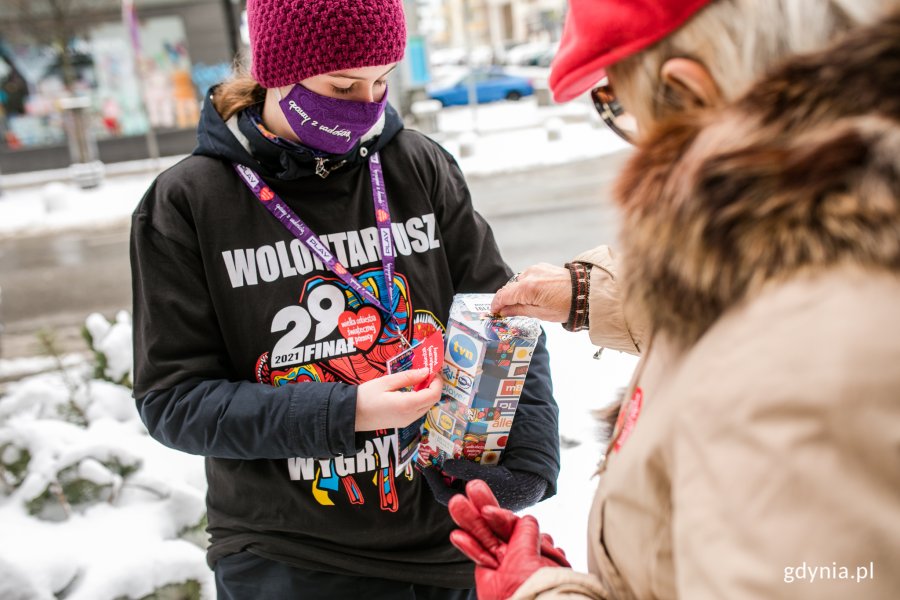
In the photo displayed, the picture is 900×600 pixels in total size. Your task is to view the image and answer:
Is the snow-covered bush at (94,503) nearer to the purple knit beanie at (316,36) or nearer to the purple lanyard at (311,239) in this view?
the purple lanyard at (311,239)

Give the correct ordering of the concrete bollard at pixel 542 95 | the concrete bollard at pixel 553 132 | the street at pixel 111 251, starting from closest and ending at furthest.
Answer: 1. the street at pixel 111 251
2. the concrete bollard at pixel 553 132
3. the concrete bollard at pixel 542 95

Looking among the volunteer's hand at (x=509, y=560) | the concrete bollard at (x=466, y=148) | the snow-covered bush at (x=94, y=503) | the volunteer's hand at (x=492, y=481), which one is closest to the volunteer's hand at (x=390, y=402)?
the volunteer's hand at (x=492, y=481)

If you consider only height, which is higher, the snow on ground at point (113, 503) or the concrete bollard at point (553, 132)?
the snow on ground at point (113, 503)

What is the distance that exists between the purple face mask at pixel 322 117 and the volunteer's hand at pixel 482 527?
0.78 metres

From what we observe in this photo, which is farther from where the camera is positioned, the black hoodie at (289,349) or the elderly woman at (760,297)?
the black hoodie at (289,349)

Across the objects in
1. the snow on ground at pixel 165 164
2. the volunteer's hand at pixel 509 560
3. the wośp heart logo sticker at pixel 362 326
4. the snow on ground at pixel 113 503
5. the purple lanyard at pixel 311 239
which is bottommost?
the snow on ground at pixel 165 164

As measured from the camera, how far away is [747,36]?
824 millimetres

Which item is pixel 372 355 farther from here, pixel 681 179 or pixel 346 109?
pixel 681 179

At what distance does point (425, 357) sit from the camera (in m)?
1.50

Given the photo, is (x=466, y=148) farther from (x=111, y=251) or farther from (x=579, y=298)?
(x=579, y=298)

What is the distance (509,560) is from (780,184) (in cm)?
71

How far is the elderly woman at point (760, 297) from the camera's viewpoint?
0.64 meters

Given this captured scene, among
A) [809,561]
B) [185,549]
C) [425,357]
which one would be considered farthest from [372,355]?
[185,549]

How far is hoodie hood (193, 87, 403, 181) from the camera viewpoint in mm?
1568
